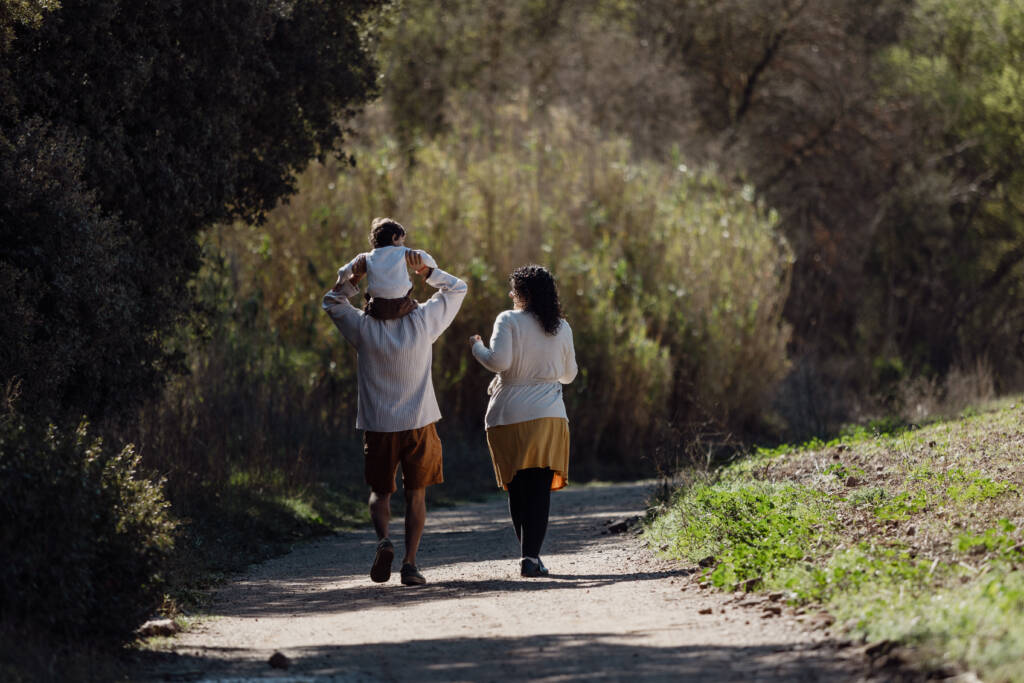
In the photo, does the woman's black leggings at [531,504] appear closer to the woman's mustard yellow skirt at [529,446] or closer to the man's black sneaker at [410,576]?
the woman's mustard yellow skirt at [529,446]

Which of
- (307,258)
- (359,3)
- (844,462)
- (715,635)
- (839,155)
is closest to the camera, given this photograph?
(715,635)

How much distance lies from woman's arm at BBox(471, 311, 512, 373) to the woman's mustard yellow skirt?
438 millimetres

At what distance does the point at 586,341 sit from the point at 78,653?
17.3 m

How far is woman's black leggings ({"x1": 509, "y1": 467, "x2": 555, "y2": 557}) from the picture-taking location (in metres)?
9.66

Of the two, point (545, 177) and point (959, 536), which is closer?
point (959, 536)

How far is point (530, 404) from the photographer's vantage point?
966cm

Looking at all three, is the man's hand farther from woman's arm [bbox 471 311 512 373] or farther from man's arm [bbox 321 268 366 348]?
woman's arm [bbox 471 311 512 373]

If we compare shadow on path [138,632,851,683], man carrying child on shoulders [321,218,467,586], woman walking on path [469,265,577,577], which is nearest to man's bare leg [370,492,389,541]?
man carrying child on shoulders [321,218,467,586]

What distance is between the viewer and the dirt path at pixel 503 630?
648 cm

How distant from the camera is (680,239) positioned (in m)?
25.5

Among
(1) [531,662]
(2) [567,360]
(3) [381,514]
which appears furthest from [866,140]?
(1) [531,662]

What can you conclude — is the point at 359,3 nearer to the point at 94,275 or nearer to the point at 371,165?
the point at 94,275

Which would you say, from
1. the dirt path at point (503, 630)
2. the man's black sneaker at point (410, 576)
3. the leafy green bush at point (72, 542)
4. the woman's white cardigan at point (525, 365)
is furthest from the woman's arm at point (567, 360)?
the leafy green bush at point (72, 542)

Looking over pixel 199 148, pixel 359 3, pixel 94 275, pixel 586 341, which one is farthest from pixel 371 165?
pixel 94 275
